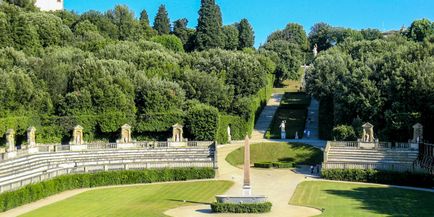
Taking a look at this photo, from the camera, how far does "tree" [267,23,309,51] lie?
168 metres

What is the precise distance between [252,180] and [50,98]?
101 ft

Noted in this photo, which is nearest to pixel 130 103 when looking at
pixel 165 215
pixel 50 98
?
pixel 50 98

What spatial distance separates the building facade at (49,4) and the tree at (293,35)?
193 ft

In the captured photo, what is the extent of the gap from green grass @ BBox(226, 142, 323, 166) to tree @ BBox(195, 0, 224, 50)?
158ft

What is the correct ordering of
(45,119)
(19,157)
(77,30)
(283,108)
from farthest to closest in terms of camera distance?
(77,30), (283,108), (45,119), (19,157)

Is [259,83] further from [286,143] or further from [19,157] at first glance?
[19,157]

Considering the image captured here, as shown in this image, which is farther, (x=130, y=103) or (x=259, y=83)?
(x=259, y=83)

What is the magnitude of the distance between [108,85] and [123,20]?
55313mm

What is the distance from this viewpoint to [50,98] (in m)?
75.7

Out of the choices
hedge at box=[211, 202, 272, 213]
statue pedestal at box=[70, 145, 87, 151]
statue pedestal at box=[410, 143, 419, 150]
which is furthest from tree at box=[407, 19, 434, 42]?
hedge at box=[211, 202, 272, 213]

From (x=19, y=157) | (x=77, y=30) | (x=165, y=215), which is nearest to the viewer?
(x=165, y=215)

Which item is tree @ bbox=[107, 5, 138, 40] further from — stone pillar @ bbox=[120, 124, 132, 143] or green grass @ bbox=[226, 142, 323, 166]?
green grass @ bbox=[226, 142, 323, 166]

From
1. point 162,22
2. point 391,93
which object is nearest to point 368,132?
point 391,93

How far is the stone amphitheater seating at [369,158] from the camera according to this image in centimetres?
6222
